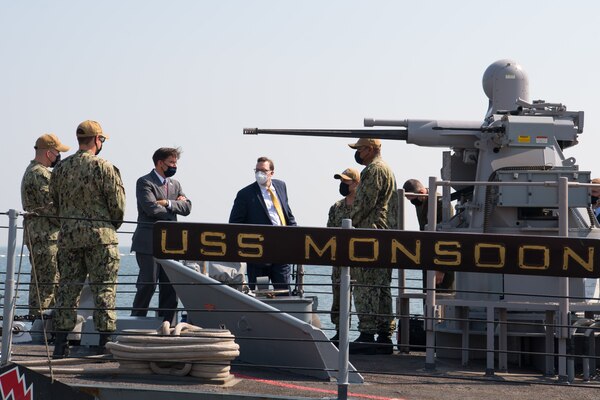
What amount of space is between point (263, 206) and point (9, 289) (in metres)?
3.73

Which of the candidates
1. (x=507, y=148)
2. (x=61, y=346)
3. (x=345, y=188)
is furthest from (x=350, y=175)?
(x=61, y=346)

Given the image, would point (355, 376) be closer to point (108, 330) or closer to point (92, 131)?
point (108, 330)

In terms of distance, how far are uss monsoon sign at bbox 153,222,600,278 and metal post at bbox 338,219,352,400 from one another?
80 mm

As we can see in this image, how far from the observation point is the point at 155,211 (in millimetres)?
8305

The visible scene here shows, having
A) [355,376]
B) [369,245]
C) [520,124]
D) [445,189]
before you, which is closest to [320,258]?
[369,245]

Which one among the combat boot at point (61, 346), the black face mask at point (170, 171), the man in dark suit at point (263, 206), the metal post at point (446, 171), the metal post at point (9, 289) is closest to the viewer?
the metal post at point (9, 289)

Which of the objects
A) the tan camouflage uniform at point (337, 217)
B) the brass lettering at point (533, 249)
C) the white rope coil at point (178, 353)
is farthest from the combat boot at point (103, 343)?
the brass lettering at point (533, 249)

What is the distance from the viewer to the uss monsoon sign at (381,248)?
207 inches

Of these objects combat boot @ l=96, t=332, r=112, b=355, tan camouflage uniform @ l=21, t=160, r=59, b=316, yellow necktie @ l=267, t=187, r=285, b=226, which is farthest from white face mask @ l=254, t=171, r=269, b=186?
combat boot @ l=96, t=332, r=112, b=355

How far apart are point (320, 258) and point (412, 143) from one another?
360 centimetres

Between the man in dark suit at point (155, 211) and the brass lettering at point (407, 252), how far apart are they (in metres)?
3.33

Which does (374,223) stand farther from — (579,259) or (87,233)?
(579,259)

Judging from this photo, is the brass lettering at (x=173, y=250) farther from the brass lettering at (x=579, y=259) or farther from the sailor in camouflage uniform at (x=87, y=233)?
the brass lettering at (x=579, y=259)

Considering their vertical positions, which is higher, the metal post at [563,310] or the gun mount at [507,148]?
the gun mount at [507,148]
